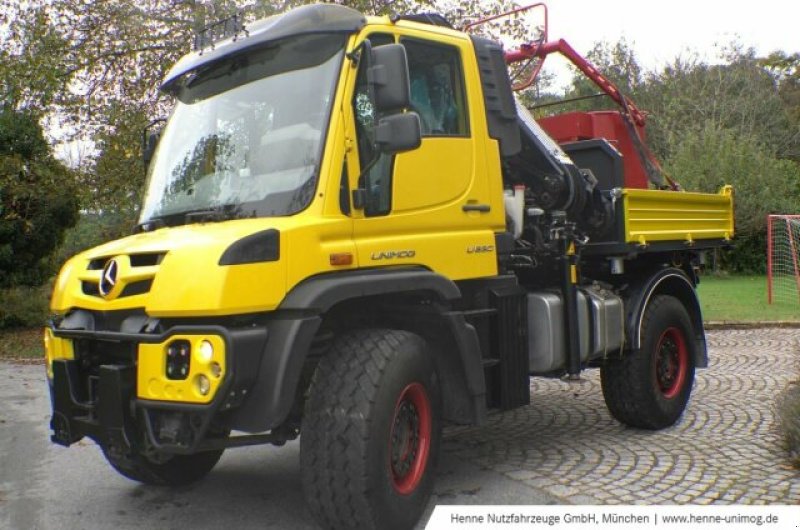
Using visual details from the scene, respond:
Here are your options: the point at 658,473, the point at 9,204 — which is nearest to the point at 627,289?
the point at 658,473

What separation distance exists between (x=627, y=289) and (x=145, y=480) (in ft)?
12.6

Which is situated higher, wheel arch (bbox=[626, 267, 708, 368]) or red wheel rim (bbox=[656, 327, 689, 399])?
wheel arch (bbox=[626, 267, 708, 368])

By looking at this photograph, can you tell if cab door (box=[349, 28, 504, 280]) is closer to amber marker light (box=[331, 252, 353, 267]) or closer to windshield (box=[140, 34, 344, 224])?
amber marker light (box=[331, 252, 353, 267])

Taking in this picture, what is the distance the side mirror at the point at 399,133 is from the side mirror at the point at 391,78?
0.22 feet

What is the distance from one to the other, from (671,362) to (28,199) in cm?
1153

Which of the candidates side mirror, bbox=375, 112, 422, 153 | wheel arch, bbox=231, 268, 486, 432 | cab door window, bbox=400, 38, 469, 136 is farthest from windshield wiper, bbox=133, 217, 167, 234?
cab door window, bbox=400, 38, 469, 136

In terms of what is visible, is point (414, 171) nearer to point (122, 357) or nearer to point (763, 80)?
point (122, 357)

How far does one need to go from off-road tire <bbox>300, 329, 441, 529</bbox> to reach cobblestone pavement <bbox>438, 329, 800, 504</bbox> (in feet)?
2.88

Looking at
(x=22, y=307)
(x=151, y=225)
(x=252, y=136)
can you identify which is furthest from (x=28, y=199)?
(x=252, y=136)

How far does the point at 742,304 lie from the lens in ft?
51.6

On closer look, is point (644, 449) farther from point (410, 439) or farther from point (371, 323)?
point (371, 323)

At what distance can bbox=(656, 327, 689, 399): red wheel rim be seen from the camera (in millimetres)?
6211

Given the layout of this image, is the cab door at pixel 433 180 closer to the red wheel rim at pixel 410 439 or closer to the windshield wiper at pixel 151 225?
the red wheel rim at pixel 410 439

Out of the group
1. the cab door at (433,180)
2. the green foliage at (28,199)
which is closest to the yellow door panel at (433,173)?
the cab door at (433,180)
